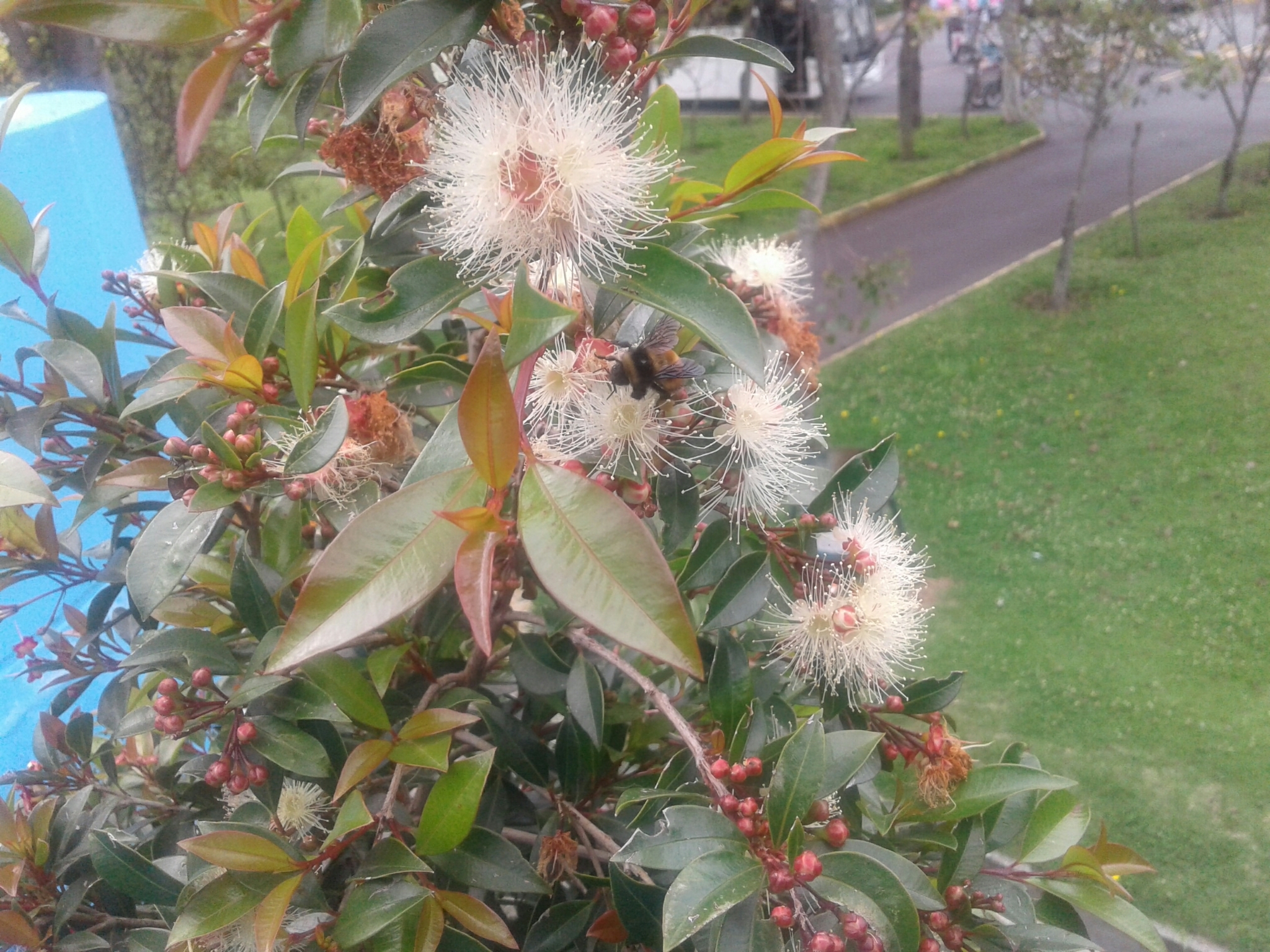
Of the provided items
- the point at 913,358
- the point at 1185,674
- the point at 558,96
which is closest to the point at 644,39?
the point at 558,96

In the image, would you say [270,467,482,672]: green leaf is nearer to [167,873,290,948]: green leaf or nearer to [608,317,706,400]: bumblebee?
[608,317,706,400]: bumblebee

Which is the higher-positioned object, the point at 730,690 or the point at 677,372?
the point at 677,372

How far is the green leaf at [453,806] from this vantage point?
78cm

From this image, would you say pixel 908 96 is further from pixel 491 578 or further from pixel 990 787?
pixel 491 578

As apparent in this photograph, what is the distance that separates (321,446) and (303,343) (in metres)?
0.14

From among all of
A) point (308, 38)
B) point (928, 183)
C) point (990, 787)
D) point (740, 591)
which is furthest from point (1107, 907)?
point (928, 183)

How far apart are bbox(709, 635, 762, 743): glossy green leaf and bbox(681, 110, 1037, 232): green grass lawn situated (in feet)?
18.8

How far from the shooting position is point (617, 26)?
67 cm

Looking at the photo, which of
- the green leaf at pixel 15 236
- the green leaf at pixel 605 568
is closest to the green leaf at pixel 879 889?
the green leaf at pixel 605 568

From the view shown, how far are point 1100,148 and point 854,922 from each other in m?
7.88

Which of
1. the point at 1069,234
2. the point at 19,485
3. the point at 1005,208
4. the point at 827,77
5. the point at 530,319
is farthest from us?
the point at 1005,208

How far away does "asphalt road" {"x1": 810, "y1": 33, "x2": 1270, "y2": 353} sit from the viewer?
17.6 feet

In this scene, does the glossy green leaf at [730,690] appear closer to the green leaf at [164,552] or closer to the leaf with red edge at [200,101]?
the green leaf at [164,552]

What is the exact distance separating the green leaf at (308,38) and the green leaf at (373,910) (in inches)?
25.9
